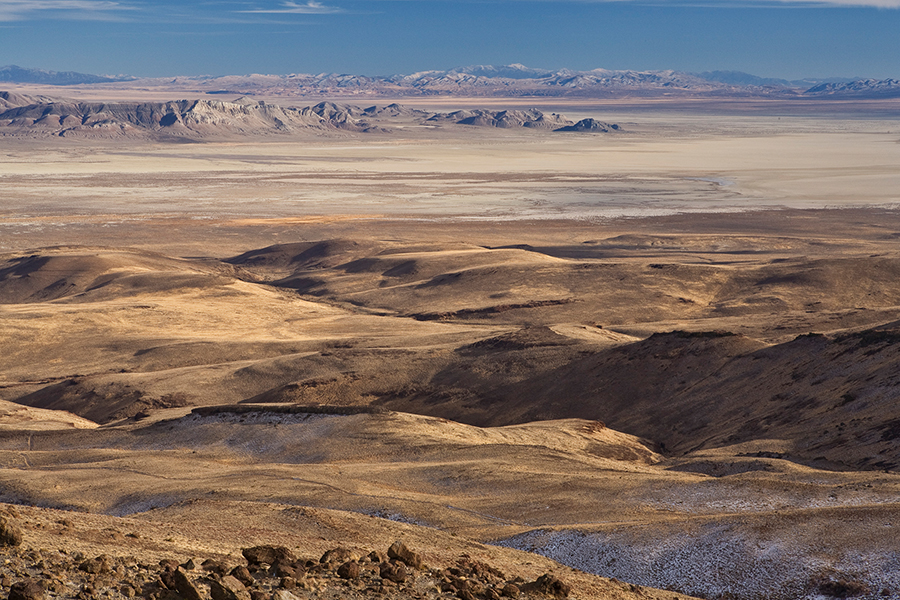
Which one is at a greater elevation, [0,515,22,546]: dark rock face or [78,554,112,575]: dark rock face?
[0,515,22,546]: dark rock face

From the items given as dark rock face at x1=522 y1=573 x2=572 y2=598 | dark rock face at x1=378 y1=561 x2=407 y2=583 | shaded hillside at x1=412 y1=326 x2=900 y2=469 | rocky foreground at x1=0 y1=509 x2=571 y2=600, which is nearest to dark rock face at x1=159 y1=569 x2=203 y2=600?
rocky foreground at x1=0 y1=509 x2=571 y2=600

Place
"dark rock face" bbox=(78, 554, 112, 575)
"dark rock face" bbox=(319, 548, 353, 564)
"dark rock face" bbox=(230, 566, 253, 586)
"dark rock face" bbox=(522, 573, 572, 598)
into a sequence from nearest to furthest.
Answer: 1. "dark rock face" bbox=(78, 554, 112, 575)
2. "dark rock face" bbox=(230, 566, 253, 586)
3. "dark rock face" bbox=(522, 573, 572, 598)
4. "dark rock face" bbox=(319, 548, 353, 564)

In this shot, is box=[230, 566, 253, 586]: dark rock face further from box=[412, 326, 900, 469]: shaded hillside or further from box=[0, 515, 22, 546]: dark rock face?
box=[412, 326, 900, 469]: shaded hillside

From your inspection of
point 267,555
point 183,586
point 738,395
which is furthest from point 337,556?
point 738,395

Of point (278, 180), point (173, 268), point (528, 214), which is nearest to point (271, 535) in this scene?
point (173, 268)

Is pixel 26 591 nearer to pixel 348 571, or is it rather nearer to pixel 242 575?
pixel 242 575

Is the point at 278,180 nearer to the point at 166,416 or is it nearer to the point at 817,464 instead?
the point at 166,416
